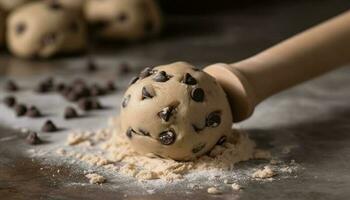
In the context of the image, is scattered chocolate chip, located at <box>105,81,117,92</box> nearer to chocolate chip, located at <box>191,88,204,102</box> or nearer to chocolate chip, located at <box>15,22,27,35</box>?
chocolate chip, located at <box>15,22,27,35</box>

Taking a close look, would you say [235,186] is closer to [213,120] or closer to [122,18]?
[213,120]

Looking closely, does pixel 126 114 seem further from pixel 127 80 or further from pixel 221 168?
pixel 127 80

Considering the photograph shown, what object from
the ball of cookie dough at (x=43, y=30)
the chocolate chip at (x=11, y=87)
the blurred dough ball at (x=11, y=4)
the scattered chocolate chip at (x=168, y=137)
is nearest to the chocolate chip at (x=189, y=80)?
the scattered chocolate chip at (x=168, y=137)

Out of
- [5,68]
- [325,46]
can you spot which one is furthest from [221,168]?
[5,68]

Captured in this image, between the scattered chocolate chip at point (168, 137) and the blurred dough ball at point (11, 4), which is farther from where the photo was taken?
the blurred dough ball at point (11, 4)

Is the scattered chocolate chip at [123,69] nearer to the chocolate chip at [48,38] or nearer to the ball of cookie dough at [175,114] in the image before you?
the chocolate chip at [48,38]

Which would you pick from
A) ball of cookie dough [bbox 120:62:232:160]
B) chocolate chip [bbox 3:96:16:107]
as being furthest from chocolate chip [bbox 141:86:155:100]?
chocolate chip [bbox 3:96:16:107]
